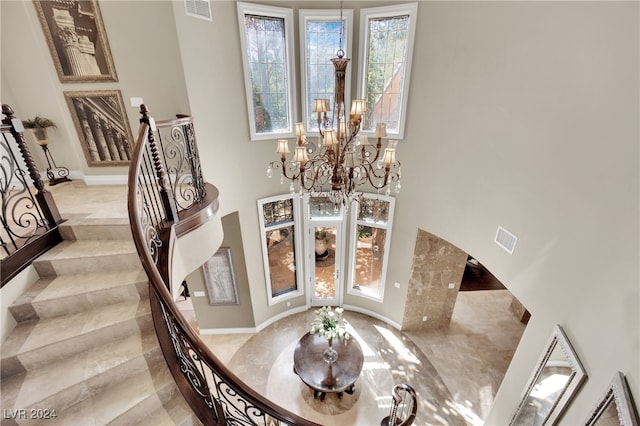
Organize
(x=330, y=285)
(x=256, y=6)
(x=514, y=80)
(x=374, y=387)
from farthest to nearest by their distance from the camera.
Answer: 1. (x=330, y=285)
2. (x=374, y=387)
3. (x=256, y=6)
4. (x=514, y=80)

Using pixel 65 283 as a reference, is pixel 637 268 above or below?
above

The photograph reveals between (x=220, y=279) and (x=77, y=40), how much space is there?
14.4 feet

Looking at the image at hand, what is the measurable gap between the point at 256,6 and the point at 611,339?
17.8 feet

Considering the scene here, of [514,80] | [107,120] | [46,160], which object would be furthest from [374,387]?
Answer: [46,160]

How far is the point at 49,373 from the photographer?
6.64 feet

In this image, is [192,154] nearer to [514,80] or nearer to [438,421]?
[514,80]

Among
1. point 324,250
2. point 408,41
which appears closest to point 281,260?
point 324,250

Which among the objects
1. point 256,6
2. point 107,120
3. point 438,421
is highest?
point 256,6

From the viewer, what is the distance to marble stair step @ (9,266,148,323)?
Result: 7.52ft

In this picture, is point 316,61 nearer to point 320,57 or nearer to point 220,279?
point 320,57

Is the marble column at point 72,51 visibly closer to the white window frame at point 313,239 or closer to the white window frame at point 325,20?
the white window frame at point 325,20

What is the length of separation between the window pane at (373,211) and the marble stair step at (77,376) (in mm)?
4268

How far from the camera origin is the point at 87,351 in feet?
7.25

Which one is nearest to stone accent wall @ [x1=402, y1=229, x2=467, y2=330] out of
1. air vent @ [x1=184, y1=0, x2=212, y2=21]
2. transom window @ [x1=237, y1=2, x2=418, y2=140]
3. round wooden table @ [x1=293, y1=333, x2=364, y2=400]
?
round wooden table @ [x1=293, y1=333, x2=364, y2=400]
